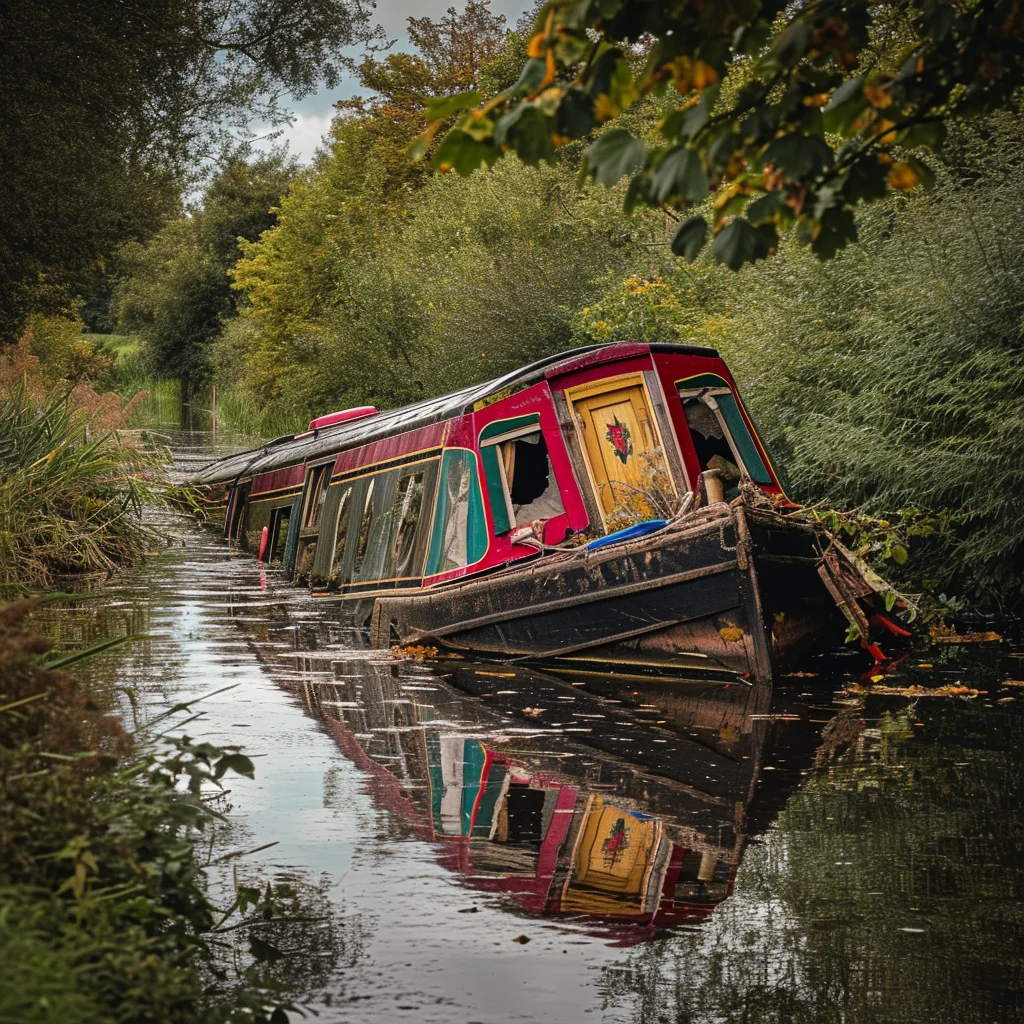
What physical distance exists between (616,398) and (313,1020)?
912 cm

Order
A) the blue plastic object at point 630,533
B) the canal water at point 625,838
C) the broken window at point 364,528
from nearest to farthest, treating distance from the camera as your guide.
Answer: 1. the canal water at point 625,838
2. the blue plastic object at point 630,533
3. the broken window at point 364,528

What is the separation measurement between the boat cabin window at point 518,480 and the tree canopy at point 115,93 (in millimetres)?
6016

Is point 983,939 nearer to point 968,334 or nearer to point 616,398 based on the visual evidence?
point 616,398

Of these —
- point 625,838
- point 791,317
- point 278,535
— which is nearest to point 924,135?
point 625,838

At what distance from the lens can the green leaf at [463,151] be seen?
378 cm

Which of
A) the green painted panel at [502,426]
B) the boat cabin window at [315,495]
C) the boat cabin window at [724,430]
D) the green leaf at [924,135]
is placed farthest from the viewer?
the boat cabin window at [315,495]

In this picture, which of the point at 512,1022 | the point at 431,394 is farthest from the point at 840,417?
the point at 431,394

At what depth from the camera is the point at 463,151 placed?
3.78 m

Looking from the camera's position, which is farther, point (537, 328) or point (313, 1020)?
point (537, 328)

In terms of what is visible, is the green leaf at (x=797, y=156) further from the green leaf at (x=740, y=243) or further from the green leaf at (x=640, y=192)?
the green leaf at (x=640, y=192)

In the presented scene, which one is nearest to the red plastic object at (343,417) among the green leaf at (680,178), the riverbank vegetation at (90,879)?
the riverbank vegetation at (90,879)

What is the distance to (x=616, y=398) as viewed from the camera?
1287 cm

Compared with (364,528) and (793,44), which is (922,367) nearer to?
(364,528)

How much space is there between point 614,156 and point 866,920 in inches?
125
